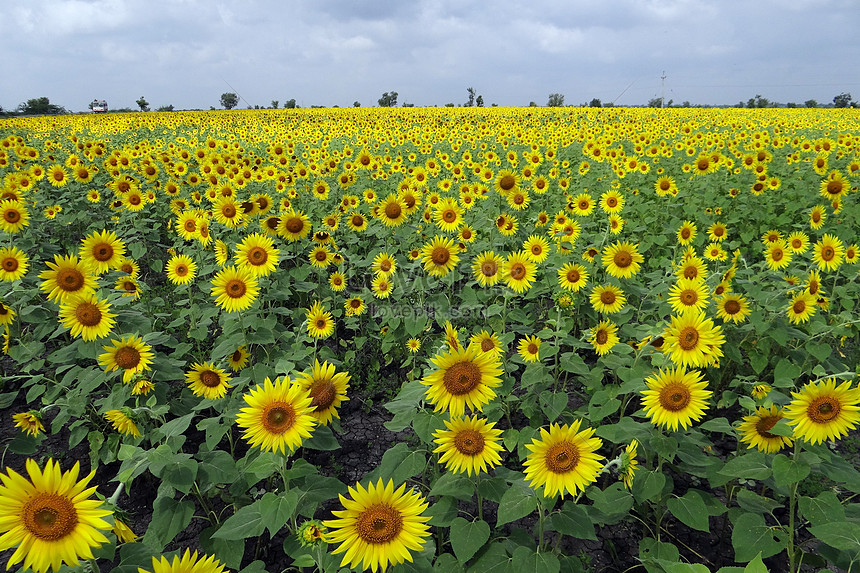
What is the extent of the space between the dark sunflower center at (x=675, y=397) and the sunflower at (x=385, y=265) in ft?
9.17

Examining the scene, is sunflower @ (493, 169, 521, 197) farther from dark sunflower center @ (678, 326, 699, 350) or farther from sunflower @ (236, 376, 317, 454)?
sunflower @ (236, 376, 317, 454)

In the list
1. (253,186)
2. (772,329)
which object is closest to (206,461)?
(772,329)

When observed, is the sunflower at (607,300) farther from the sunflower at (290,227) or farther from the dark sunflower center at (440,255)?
the sunflower at (290,227)

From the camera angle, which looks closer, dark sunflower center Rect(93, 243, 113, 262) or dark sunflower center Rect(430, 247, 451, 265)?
dark sunflower center Rect(93, 243, 113, 262)

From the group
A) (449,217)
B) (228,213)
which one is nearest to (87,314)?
(228,213)

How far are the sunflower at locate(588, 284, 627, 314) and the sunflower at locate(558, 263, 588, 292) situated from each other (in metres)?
0.16

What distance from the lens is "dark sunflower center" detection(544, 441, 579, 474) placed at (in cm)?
174

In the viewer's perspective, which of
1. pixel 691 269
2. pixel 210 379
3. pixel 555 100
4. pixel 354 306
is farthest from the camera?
pixel 555 100

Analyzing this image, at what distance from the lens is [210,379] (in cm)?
299

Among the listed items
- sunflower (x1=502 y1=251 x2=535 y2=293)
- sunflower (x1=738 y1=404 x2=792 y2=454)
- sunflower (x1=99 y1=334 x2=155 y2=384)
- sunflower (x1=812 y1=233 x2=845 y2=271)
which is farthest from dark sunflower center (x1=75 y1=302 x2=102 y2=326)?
sunflower (x1=812 y1=233 x2=845 y2=271)

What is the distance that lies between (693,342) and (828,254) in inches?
127

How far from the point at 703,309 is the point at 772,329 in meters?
0.49

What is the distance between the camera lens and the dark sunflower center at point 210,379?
2992 millimetres

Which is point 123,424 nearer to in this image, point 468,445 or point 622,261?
point 468,445
